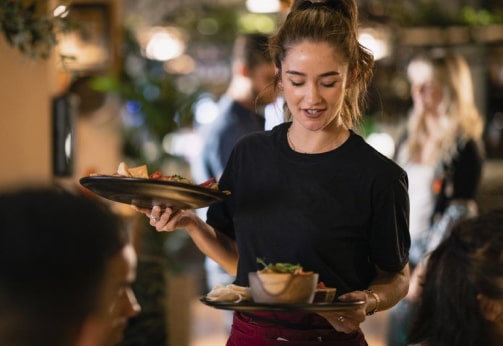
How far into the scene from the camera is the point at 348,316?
7.96ft

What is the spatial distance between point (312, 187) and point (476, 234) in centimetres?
50

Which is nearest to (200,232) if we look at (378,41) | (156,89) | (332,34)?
(332,34)

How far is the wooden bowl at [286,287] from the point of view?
2328mm

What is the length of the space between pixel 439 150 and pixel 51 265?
4074mm

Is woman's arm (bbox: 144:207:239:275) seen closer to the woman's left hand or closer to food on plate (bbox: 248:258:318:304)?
food on plate (bbox: 248:258:318:304)

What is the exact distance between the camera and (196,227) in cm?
277

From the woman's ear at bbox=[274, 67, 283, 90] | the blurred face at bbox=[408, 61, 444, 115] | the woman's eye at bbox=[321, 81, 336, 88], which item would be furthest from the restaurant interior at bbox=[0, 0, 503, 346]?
the blurred face at bbox=[408, 61, 444, 115]

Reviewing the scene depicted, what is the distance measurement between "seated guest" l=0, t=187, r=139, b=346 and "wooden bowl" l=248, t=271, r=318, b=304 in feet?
3.31

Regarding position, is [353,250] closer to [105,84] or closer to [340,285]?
[340,285]

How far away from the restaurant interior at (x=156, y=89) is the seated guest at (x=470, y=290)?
0.53 m

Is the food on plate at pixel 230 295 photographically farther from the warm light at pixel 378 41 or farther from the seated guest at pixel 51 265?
the warm light at pixel 378 41

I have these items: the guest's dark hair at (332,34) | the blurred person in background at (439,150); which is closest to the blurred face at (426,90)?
the blurred person in background at (439,150)

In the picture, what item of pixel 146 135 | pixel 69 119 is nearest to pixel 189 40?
pixel 146 135

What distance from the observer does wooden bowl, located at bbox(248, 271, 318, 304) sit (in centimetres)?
233
